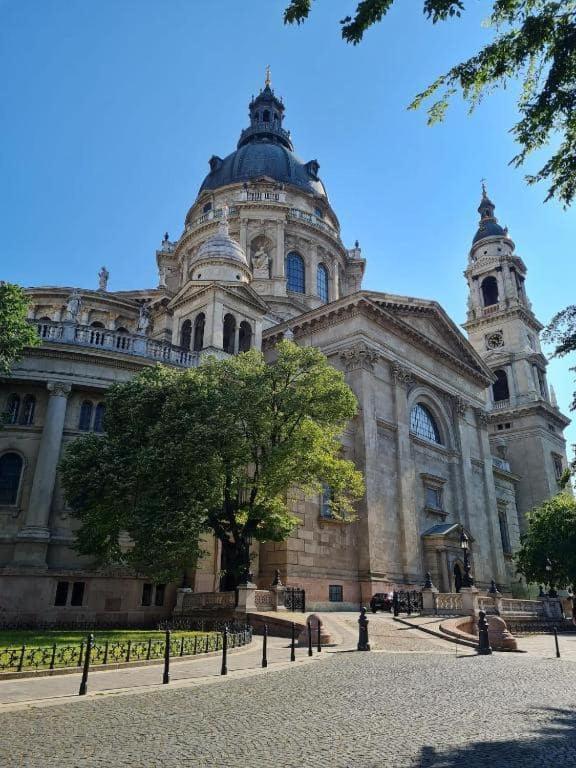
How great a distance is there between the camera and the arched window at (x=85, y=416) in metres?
25.0

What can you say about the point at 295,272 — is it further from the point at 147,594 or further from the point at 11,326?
the point at 147,594

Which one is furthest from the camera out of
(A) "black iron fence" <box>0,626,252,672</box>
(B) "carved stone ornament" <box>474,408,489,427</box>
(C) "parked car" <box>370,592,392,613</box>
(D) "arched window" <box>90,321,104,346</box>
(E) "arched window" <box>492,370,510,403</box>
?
(E) "arched window" <box>492,370,510,403</box>

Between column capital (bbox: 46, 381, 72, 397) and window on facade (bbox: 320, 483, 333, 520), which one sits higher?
column capital (bbox: 46, 381, 72, 397)

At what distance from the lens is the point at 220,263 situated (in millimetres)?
34219

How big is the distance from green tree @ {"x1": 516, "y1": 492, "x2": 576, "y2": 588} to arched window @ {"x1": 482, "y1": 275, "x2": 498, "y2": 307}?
2934 centimetres

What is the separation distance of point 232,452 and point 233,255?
57.3 ft

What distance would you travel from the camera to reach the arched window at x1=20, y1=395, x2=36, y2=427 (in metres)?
24.5

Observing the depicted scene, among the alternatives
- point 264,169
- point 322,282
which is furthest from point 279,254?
point 264,169

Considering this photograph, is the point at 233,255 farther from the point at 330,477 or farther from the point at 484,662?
the point at 484,662

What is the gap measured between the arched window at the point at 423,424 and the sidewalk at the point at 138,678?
23.6 meters

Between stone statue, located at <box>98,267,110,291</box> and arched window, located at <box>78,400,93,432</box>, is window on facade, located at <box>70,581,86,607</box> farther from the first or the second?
stone statue, located at <box>98,267,110,291</box>

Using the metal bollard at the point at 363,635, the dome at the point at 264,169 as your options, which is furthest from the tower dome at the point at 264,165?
the metal bollard at the point at 363,635

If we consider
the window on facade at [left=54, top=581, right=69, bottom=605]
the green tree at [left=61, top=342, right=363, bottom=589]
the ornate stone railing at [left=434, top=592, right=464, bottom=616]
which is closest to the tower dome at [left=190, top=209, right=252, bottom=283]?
the green tree at [left=61, top=342, right=363, bottom=589]

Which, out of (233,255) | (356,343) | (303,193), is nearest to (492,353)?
(303,193)
